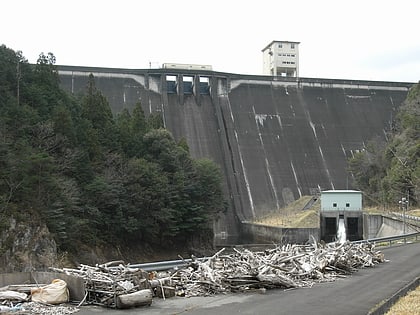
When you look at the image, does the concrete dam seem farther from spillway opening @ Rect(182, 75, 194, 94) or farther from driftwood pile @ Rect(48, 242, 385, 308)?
→ driftwood pile @ Rect(48, 242, 385, 308)

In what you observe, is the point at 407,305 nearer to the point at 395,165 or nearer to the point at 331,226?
the point at 331,226

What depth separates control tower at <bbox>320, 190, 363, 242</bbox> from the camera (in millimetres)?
43875

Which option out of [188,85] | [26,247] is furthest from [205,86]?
[26,247]

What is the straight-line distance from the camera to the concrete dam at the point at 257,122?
170 ft

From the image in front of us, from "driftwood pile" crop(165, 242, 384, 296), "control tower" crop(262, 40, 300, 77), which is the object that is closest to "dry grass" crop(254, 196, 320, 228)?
"control tower" crop(262, 40, 300, 77)

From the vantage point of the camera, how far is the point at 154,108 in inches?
2141

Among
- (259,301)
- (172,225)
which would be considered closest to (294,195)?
(172,225)

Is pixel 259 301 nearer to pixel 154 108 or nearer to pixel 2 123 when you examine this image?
pixel 2 123

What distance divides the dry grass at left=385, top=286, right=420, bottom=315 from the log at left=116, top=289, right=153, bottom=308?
367 centimetres

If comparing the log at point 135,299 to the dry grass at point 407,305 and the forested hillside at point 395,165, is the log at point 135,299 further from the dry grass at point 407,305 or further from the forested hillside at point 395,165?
the forested hillside at point 395,165

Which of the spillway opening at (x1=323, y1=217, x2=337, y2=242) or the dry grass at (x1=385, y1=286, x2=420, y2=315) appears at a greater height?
the dry grass at (x1=385, y1=286, x2=420, y2=315)

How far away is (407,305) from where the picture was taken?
8.96 metres

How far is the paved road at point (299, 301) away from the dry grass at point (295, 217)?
→ 30.4 m

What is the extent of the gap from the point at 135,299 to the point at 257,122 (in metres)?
48.3
